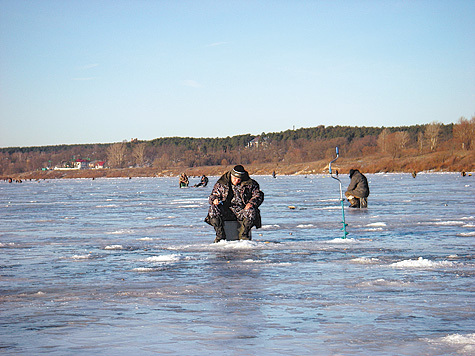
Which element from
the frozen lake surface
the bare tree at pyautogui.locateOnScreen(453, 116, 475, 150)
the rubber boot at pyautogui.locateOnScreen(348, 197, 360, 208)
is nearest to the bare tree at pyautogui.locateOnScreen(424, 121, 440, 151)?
the bare tree at pyautogui.locateOnScreen(453, 116, 475, 150)

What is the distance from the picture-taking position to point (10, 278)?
9.84 m

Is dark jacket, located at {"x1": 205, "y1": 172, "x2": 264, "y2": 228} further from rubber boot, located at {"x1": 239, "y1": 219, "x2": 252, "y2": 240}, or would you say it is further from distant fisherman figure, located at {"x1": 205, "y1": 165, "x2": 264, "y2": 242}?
rubber boot, located at {"x1": 239, "y1": 219, "x2": 252, "y2": 240}

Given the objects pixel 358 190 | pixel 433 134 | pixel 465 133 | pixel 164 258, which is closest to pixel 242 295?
pixel 164 258

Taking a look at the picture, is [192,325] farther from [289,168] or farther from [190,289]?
[289,168]

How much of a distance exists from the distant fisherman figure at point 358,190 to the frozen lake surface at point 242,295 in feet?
30.8

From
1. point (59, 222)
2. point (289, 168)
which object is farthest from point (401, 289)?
point (289, 168)

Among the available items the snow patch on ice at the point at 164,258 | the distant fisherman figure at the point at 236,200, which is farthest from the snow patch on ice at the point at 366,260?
the snow patch on ice at the point at 164,258

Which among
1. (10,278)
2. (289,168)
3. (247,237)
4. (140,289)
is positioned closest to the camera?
(140,289)

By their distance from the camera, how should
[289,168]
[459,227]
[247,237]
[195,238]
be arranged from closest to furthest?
[247,237] → [195,238] → [459,227] → [289,168]

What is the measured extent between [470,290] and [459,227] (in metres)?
9.29

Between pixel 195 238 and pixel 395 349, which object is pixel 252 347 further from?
pixel 195 238

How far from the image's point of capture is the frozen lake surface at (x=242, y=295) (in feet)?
19.4

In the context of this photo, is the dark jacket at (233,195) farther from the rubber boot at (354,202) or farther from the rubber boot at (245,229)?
the rubber boot at (354,202)

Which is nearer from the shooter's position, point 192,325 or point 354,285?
point 192,325
